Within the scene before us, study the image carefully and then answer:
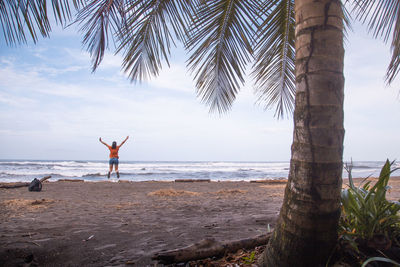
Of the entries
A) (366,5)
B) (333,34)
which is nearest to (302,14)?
(333,34)

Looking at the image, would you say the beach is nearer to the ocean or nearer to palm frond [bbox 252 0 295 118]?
palm frond [bbox 252 0 295 118]

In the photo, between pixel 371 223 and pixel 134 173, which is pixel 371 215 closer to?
pixel 371 223

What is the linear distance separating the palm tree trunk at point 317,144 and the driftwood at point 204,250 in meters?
0.51

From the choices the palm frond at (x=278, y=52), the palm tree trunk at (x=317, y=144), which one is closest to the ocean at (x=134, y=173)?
the palm frond at (x=278, y=52)

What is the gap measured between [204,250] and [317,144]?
1.07 meters

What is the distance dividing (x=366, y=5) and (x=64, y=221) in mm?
4024

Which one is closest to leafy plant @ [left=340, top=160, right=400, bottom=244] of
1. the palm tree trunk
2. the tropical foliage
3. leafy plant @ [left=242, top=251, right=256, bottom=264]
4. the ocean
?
the tropical foliage

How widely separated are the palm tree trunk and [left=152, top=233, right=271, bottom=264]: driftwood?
510 mm

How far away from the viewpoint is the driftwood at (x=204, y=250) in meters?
1.58

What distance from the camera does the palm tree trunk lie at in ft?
4.18

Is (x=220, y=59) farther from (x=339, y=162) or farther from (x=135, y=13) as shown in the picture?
(x=339, y=162)

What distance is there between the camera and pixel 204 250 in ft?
5.66

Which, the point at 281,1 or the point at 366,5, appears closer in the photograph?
the point at 366,5

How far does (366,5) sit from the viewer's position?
6.92 feet
